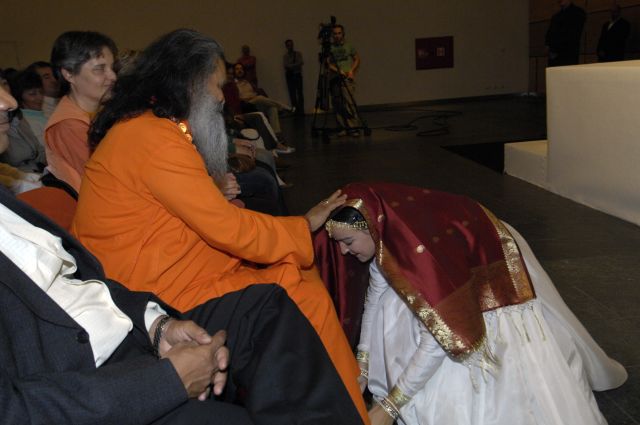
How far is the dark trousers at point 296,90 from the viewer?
1342 centimetres

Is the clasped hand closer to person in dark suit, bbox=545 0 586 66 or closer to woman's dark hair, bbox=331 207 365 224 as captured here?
woman's dark hair, bbox=331 207 365 224

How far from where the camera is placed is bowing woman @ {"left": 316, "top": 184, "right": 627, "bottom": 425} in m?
1.63

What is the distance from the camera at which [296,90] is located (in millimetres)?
13477

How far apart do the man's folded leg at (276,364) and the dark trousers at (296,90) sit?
12284 mm

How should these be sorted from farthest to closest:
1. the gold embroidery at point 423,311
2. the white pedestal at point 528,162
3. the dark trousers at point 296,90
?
the dark trousers at point 296,90 < the white pedestal at point 528,162 < the gold embroidery at point 423,311

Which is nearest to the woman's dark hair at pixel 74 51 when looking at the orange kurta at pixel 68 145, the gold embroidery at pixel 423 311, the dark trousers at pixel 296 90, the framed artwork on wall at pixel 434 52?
the orange kurta at pixel 68 145

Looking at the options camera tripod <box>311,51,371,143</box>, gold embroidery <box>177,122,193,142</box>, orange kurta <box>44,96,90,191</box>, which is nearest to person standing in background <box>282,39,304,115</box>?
camera tripod <box>311,51,371,143</box>

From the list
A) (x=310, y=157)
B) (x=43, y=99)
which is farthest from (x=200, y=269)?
(x=310, y=157)

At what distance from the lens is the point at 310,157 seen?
7.54m

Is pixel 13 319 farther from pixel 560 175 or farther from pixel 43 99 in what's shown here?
pixel 560 175

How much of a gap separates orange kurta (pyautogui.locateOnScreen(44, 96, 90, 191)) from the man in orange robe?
778 mm

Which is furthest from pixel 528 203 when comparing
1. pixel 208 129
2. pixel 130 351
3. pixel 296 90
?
pixel 296 90

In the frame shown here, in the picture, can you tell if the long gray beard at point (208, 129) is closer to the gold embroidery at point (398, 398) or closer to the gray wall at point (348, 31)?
the gold embroidery at point (398, 398)

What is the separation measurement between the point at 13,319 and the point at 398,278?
0.95 meters
